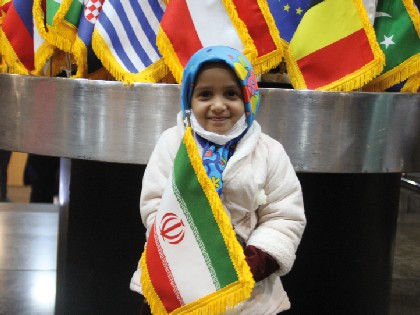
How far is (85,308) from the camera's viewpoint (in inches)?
86.0

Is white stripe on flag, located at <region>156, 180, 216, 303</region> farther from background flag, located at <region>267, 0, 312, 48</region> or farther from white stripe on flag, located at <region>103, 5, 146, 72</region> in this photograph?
background flag, located at <region>267, 0, 312, 48</region>

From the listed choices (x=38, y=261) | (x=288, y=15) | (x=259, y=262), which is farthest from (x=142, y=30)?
(x=38, y=261)

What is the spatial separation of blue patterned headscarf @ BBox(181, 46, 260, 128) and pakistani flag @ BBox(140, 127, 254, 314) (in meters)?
0.13

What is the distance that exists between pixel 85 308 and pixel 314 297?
0.70 metres

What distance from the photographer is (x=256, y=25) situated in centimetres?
171

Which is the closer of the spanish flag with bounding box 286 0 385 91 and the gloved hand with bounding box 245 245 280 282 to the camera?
the gloved hand with bounding box 245 245 280 282

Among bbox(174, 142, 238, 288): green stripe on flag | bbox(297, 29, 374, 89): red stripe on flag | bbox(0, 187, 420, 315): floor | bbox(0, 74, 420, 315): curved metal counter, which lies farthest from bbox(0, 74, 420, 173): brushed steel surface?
bbox(0, 187, 420, 315): floor

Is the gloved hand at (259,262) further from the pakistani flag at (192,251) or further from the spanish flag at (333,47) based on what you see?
the spanish flag at (333,47)

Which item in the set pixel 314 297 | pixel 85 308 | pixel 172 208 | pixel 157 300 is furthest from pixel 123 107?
pixel 314 297

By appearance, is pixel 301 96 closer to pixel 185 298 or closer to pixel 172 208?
pixel 172 208

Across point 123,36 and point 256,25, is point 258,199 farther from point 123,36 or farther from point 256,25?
point 123,36

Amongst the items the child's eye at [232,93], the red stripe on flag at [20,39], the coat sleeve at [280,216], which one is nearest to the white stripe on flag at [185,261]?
the coat sleeve at [280,216]

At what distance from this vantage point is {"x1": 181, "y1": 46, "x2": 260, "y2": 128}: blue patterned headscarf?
1.41m

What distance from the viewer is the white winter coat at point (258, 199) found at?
1424 millimetres
